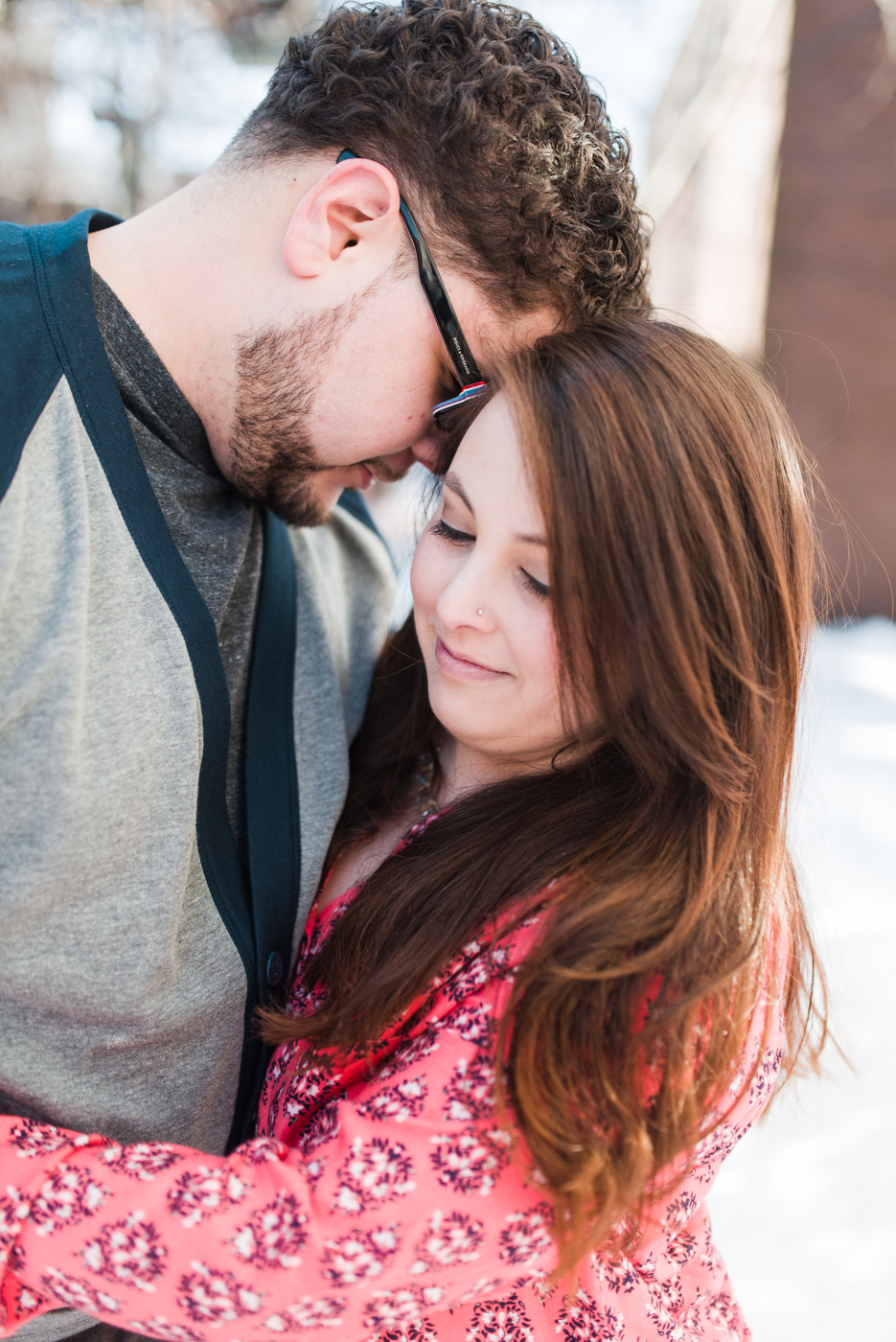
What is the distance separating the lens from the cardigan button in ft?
4.17

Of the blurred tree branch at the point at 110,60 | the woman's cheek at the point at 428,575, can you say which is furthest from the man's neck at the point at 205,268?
the blurred tree branch at the point at 110,60

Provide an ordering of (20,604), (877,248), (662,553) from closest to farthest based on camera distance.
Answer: (20,604)
(662,553)
(877,248)

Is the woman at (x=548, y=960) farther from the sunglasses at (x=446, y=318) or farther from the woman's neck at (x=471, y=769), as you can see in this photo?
the sunglasses at (x=446, y=318)

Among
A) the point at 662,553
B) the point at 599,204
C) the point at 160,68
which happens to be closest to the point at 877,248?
the point at 160,68

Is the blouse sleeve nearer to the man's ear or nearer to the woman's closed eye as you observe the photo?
the woman's closed eye

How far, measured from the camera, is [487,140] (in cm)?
133

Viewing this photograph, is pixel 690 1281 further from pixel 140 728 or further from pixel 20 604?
pixel 20 604

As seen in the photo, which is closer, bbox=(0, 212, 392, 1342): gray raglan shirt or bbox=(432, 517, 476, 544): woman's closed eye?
bbox=(0, 212, 392, 1342): gray raglan shirt

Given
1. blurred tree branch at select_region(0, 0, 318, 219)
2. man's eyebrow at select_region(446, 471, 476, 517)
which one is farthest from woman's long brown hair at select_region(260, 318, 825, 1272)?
→ blurred tree branch at select_region(0, 0, 318, 219)

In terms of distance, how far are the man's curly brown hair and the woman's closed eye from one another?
1.21 ft

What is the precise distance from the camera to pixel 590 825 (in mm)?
1228

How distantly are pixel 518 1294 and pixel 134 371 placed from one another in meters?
1.38

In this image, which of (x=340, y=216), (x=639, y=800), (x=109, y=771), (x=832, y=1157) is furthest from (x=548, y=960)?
(x=832, y=1157)

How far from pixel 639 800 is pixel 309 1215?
0.66 m
